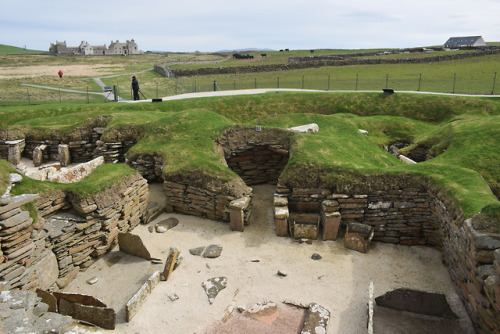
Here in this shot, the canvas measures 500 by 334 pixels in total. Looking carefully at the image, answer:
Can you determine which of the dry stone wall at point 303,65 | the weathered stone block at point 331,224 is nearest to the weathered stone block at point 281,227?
the weathered stone block at point 331,224

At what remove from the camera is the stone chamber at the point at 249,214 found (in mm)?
7930

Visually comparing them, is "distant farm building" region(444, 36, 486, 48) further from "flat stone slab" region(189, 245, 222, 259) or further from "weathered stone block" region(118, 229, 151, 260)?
"weathered stone block" region(118, 229, 151, 260)

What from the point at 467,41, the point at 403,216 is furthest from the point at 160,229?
the point at 467,41

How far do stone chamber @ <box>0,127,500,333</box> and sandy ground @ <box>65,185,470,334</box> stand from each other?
49cm

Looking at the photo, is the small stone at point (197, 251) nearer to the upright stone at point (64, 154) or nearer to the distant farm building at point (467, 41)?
the upright stone at point (64, 154)

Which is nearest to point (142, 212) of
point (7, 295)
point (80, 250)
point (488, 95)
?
point (80, 250)

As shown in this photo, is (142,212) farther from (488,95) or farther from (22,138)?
(488,95)

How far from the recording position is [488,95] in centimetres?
2698

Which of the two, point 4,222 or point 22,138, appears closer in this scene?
point 4,222

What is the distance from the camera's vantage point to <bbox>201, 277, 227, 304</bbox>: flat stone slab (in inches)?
352

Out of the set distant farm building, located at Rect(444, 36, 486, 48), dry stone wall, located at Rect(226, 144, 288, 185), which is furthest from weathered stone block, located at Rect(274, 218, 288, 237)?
distant farm building, located at Rect(444, 36, 486, 48)

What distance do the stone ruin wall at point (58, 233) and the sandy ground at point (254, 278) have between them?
481mm

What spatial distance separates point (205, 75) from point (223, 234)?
42409mm

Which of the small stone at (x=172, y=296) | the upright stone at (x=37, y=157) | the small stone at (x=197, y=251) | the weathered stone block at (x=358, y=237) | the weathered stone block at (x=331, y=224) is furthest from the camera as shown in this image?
the upright stone at (x=37, y=157)
